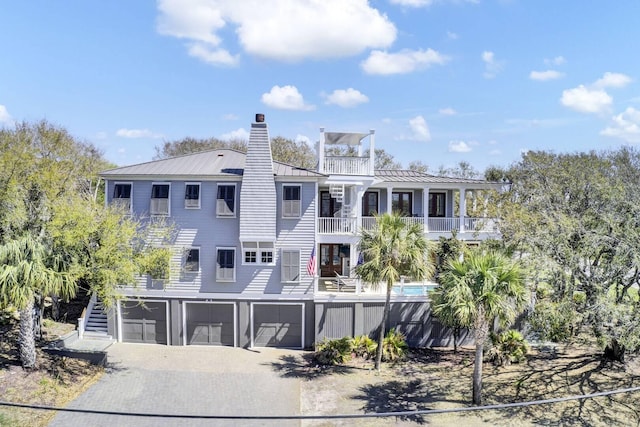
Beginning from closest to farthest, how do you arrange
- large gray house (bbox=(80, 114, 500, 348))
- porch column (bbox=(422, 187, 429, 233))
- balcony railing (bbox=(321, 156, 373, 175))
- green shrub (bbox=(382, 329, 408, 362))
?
green shrub (bbox=(382, 329, 408, 362)) → large gray house (bbox=(80, 114, 500, 348)) → balcony railing (bbox=(321, 156, 373, 175)) → porch column (bbox=(422, 187, 429, 233))

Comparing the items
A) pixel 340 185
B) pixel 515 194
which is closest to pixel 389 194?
pixel 340 185

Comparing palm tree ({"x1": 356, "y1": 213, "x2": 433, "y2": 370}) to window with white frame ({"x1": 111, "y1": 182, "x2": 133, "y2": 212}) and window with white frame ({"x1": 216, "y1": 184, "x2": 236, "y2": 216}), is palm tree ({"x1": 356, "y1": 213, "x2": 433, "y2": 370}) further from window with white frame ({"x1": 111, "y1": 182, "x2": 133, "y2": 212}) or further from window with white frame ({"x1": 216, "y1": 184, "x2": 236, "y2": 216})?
window with white frame ({"x1": 111, "y1": 182, "x2": 133, "y2": 212})

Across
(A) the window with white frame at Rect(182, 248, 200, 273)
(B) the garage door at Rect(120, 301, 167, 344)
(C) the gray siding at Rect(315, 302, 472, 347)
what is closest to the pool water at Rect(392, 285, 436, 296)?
(C) the gray siding at Rect(315, 302, 472, 347)

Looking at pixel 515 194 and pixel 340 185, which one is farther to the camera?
pixel 515 194

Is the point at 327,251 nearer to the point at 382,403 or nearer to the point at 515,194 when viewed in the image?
the point at 382,403

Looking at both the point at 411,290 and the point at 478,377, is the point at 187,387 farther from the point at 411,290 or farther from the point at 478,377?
the point at 411,290

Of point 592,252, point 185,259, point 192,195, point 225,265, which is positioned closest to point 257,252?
point 225,265

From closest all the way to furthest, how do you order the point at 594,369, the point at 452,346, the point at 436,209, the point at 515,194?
1. the point at 594,369
2. the point at 452,346
3. the point at 436,209
4. the point at 515,194

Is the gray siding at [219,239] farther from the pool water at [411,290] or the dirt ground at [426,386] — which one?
the pool water at [411,290]
